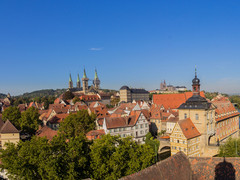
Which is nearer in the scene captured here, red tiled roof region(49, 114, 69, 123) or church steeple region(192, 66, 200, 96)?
church steeple region(192, 66, 200, 96)

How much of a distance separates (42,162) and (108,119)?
1127 inches

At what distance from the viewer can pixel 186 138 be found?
3784 centimetres

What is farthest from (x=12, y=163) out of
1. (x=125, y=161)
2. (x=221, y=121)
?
(x=221, y=121)

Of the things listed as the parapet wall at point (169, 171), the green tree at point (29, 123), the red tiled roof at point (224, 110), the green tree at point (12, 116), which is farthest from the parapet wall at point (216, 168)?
the green tree at point (12, 116)

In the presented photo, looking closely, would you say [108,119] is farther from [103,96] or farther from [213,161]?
[103,96]

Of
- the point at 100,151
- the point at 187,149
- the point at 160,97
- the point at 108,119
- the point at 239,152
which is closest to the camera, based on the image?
the point at 100,151

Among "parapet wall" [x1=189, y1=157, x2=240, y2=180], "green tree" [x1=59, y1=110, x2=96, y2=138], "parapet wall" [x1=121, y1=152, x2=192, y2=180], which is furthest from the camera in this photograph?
"green tree" [x1=59, y1=110, x2=96, y2=138]

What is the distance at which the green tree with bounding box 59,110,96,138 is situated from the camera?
170 feet

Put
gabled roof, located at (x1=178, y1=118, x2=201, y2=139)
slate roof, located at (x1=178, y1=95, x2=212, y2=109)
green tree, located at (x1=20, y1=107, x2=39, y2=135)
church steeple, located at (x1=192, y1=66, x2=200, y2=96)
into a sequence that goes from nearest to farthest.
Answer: gabled roof, located at (x1=178, y1=118, x2=201, y2=139), slate roof, located at (x1=178, y1=95, x2=212, y2=109), church steeple, located at (x1=192, y1=66, x2=200, y2=96), green tree, located at (x1=20, y1=107, x2=39, y2=135)

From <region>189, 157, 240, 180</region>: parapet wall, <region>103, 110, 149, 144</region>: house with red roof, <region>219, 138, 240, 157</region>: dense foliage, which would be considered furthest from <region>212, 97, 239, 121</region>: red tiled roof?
<region>189, 157, 240, 180</region>: parapet wall

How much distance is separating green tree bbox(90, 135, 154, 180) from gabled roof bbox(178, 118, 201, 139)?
45.5ft

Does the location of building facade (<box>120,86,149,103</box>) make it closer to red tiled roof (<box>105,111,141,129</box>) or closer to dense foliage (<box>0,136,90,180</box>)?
red tiled roof (<box>105,111,141,129</box>)

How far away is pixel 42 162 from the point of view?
22.0 m

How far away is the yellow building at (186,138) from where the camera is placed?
126 ft
